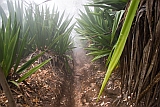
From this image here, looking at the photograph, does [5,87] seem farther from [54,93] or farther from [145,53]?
[54,93]

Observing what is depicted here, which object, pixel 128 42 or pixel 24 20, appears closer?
pixel 128 42

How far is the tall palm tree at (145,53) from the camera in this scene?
951 millimetres

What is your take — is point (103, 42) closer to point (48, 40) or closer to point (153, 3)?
point (48, 40)

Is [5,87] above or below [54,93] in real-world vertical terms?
above

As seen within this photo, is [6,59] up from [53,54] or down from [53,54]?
up

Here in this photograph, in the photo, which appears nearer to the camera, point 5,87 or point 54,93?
point 5,87

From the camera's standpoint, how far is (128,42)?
116 centimetres

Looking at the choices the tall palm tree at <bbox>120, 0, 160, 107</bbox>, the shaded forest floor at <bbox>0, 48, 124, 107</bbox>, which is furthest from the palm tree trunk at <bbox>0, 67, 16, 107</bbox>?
the tall palm tree at <bbox>120, 0, 160, 107</bbox>

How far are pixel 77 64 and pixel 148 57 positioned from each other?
325 centimetres

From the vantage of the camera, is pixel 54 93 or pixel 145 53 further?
pixel 54 93

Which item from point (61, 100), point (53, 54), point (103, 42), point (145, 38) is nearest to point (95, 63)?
point (53, 54)

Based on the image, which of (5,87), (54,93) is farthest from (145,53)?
(54,93)

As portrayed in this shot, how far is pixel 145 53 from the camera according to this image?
102cm

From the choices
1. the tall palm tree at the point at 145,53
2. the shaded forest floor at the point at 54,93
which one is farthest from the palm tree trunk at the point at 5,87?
the tall palm tree at the point at 145,53
